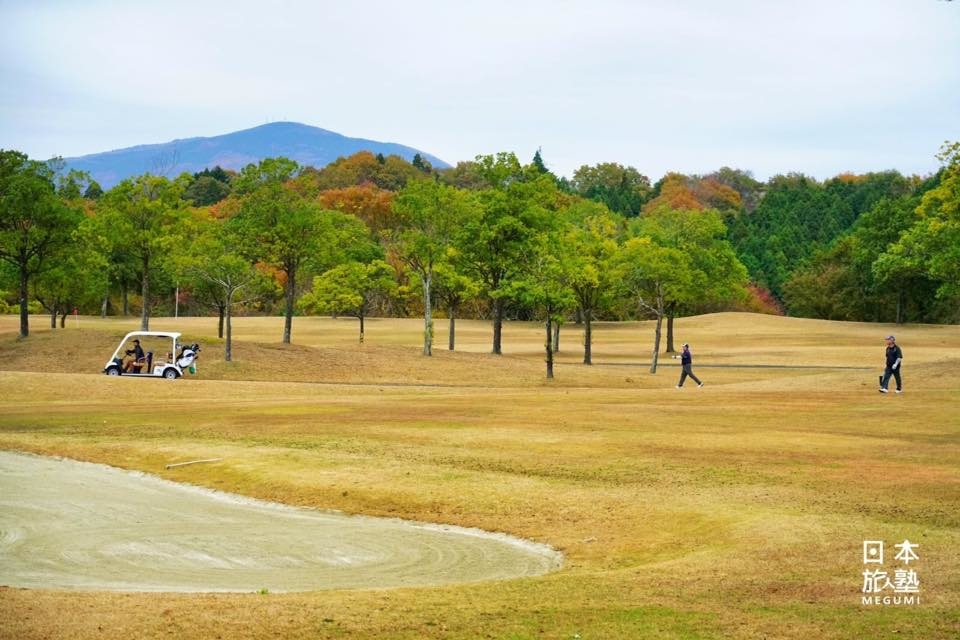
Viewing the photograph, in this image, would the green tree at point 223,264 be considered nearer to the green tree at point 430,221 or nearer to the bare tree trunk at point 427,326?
the green tree at point 430,221

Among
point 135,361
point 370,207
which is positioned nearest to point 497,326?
point 135,361

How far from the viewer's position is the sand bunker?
18.8 meters

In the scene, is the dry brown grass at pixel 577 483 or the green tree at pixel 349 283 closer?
the dry brown grass at pixel 577 483

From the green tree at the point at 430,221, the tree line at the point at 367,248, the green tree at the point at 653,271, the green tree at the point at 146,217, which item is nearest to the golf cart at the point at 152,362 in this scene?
the tree line at the point at 367,248

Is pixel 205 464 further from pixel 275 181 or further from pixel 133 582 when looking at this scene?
pixel 275 181

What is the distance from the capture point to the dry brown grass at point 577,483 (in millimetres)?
14141

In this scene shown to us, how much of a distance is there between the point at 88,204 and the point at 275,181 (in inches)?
3143

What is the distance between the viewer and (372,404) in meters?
45.8

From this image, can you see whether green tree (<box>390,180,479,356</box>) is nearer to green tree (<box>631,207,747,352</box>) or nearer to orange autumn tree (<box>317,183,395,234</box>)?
green tree (<box>631,207,747,352</box>)

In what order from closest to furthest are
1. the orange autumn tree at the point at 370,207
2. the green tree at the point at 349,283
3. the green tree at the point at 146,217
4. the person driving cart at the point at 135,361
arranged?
1. the person driving cart at the point at 135,361
2. the green tree at the point at 146,217
3. the green tree at the point at 349,283
4. the orange autumn tree at the point at 370,207

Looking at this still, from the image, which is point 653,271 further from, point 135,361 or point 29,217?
point 29,217

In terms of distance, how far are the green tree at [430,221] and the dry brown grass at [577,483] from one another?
14820mm

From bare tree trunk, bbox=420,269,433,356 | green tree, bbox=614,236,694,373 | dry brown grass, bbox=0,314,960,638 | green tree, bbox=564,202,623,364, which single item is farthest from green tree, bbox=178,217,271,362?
green tree, bbox=614,236,694,373

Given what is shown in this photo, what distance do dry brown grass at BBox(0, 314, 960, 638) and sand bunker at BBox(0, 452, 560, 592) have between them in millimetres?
1130
